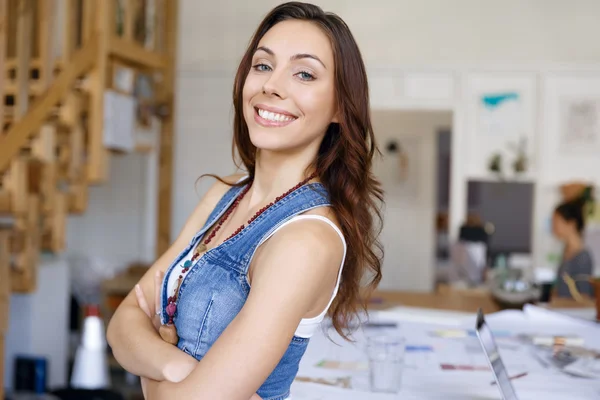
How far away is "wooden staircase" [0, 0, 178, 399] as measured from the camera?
3.98 m

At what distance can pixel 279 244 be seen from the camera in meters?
1.28

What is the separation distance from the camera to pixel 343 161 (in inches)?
58.3

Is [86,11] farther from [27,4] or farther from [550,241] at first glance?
[550,241]

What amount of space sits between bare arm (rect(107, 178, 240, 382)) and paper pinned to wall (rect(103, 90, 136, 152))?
338 cm

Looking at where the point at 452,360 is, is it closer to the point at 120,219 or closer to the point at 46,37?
the point at 46,37

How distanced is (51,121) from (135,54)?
51.7 inches

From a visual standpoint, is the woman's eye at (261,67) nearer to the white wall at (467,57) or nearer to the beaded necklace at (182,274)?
the beaded necklace at (182,274)

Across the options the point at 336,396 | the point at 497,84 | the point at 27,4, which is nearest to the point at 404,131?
the point at 497,84

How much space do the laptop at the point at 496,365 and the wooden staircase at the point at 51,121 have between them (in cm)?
275

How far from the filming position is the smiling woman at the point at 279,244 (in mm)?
1237

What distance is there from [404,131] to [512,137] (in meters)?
2.01

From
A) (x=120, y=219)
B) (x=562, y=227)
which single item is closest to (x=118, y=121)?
(x=120, y=219)

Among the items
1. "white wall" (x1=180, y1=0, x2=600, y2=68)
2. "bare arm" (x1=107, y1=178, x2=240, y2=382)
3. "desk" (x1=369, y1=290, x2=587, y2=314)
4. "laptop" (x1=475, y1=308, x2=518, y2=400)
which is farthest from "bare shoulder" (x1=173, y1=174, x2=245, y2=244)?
"white wall" (x1=180, y1=0, x2=600, y2=68)

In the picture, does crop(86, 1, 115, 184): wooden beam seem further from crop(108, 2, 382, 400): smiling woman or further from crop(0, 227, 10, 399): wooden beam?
crop(108, 2, 382, 400): smiling woman
